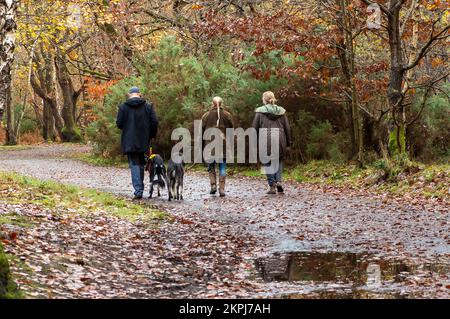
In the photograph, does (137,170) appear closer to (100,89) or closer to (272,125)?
(272,125)

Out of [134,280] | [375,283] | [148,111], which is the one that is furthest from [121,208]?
[375,283]

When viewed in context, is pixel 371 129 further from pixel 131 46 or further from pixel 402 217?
pixel 131 46

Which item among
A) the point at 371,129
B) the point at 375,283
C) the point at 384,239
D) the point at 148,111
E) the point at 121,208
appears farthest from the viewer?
the point at 371,129

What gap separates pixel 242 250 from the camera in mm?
10578

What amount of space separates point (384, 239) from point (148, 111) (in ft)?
23.9

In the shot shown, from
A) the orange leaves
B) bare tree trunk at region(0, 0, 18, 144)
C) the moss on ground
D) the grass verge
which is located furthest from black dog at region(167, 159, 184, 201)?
the orange leaves

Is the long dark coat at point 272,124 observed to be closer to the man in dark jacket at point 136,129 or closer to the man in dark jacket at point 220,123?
the man in dark jacket at point 220,123

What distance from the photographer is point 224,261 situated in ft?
32.1

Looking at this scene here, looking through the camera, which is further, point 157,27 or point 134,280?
point 157,27

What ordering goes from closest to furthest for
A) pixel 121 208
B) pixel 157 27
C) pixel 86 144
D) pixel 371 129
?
pixel 121 208 < pixel 371 129 < pixel 157 27 < pixel 86 144

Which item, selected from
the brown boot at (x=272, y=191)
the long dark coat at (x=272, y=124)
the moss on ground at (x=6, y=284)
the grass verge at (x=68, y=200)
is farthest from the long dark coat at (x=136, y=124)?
the moss on ground at (x=6, y=284)

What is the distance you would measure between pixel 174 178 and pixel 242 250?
5.90m

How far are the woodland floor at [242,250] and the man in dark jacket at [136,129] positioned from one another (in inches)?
35.3

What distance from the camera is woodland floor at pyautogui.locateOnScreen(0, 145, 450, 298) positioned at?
→ 7898 mm
